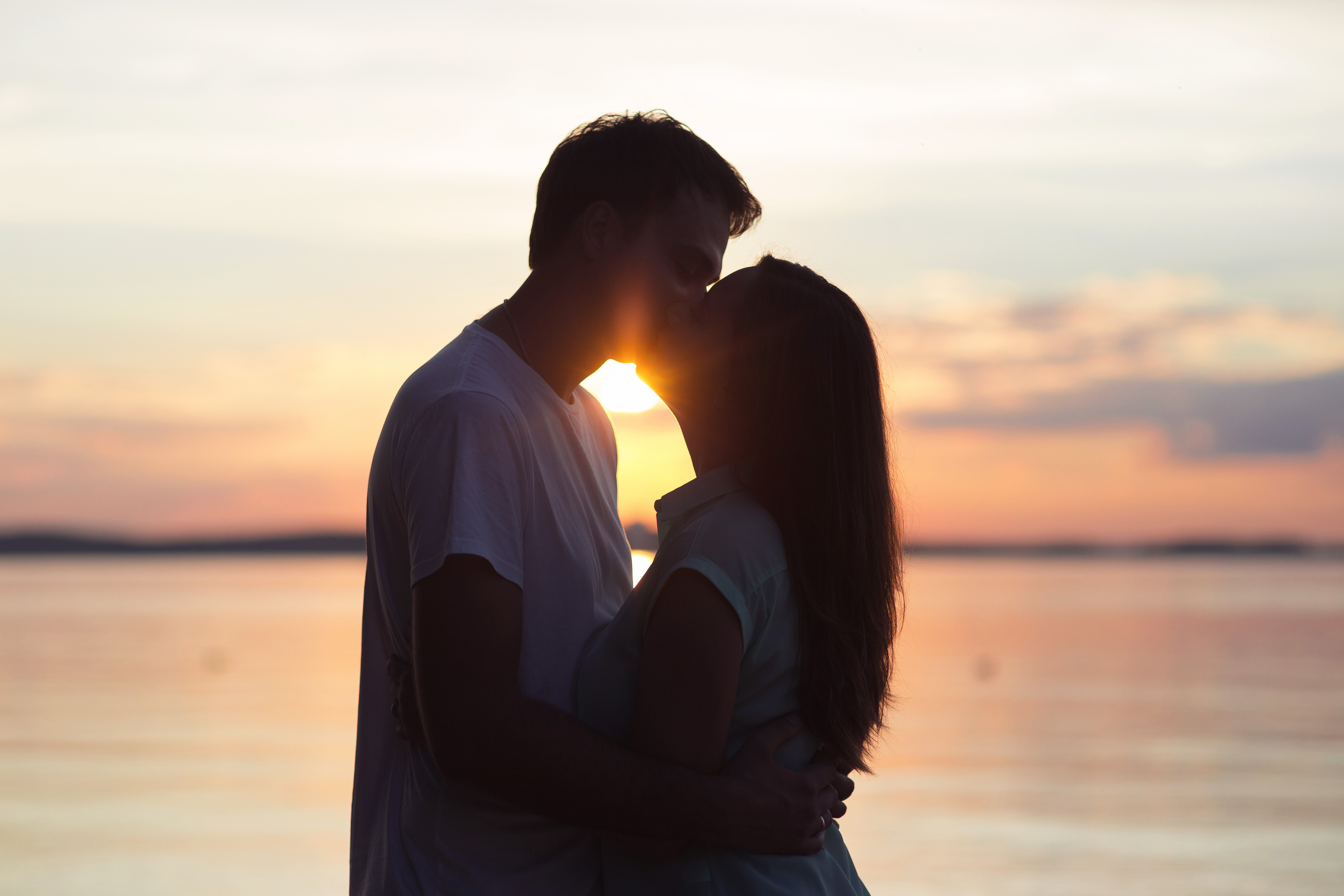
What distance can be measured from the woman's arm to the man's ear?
2.79 ft

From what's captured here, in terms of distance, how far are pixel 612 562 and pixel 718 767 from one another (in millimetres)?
607

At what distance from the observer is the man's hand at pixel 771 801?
239 centimetres

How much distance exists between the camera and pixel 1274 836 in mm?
11711

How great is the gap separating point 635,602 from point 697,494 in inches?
9.7

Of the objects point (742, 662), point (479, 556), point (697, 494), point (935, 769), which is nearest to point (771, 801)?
point (742, 662)

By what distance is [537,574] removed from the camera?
8.45 ft

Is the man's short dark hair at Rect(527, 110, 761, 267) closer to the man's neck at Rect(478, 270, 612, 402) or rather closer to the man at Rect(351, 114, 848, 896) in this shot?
the man at Rect(351, 114, 848, 896)

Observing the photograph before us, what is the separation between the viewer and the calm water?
415 inches

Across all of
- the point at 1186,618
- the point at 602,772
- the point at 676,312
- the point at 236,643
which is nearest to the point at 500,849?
the point at 602,772

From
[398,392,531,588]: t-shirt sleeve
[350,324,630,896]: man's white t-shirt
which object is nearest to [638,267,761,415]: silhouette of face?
[350,324,630,896]: man's white t-shirt

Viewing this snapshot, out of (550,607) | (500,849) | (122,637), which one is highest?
(550,607)

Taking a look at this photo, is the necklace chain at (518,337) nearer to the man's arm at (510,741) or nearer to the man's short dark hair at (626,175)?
the man's short dark hair at (626,175)

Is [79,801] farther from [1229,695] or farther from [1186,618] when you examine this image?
[1186,618]

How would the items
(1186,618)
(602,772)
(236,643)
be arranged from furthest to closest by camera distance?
(1186,618)
(236,643)
(602,772)
